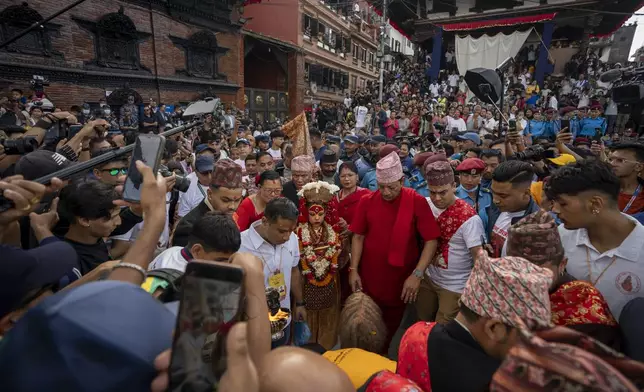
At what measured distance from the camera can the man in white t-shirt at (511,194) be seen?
273 cm

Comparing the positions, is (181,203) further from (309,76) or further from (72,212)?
(309,76)

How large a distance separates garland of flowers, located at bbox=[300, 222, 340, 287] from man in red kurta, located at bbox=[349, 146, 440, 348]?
0.21 metres

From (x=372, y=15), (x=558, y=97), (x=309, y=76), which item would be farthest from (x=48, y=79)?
(x=372, y=15)

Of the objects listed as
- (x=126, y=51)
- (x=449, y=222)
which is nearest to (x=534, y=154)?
(x=449, y=222)

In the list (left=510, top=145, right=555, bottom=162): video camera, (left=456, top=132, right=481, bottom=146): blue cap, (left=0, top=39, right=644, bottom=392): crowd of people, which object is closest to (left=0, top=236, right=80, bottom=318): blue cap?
(left=0, top=39, right=644, bottom=392): crowd of people

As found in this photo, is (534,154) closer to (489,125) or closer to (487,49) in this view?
(489,125)

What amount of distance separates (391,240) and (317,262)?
709 mm

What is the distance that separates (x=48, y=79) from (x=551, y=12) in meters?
21.9

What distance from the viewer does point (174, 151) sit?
5.18 meters

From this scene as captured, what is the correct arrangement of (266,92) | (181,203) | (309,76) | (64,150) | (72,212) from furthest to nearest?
(309,76)
(266,92)
(181,203)
(64,150)
(72,212)

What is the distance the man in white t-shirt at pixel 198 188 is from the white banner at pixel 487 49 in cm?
1936

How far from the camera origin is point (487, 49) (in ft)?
63.6

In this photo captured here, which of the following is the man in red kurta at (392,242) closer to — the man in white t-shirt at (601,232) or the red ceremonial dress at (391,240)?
the red ceremonial dress at (391,240)

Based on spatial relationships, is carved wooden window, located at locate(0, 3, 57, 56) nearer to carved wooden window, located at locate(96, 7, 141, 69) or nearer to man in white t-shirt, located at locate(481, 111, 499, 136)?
carved wooden window, located at locate(96, 7, 141, 69)
